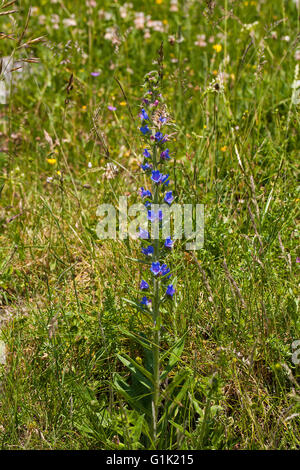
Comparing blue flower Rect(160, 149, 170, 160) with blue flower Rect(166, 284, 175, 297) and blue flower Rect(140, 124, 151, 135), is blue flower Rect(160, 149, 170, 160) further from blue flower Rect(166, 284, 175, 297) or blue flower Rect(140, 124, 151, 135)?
blue flower Rect(166, 284, 175, 297)

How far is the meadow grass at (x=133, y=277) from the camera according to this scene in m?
1.72

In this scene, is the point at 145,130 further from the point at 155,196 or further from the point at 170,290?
the point at 170,290

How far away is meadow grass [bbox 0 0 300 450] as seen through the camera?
5.64 ft

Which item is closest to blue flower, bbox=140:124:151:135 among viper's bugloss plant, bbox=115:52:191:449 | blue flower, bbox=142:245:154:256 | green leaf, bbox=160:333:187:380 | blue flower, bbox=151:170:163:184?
viper's bugloss plant, bbox=115:52:191:449

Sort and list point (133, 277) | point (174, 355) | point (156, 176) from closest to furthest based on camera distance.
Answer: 1. point (156, 176)
2. point (174, 355)
3. point (133, 277)

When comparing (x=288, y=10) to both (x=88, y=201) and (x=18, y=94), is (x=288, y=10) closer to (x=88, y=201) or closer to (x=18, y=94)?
(x=18, y=94)

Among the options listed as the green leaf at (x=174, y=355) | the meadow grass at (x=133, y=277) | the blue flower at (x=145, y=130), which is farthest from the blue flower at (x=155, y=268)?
the blue flower at (x=145, y=130)

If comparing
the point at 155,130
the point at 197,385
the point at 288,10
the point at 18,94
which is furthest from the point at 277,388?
the point at 288,10

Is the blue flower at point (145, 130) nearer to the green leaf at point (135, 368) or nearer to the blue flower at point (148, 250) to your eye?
the blue flower at point (148, 250)

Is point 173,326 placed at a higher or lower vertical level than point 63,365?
higher

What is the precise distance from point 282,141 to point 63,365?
1.78 metres

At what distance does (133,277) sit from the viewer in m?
2.31

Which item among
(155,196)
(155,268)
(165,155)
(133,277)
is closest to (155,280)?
(155,268)

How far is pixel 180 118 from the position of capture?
3.33 m
